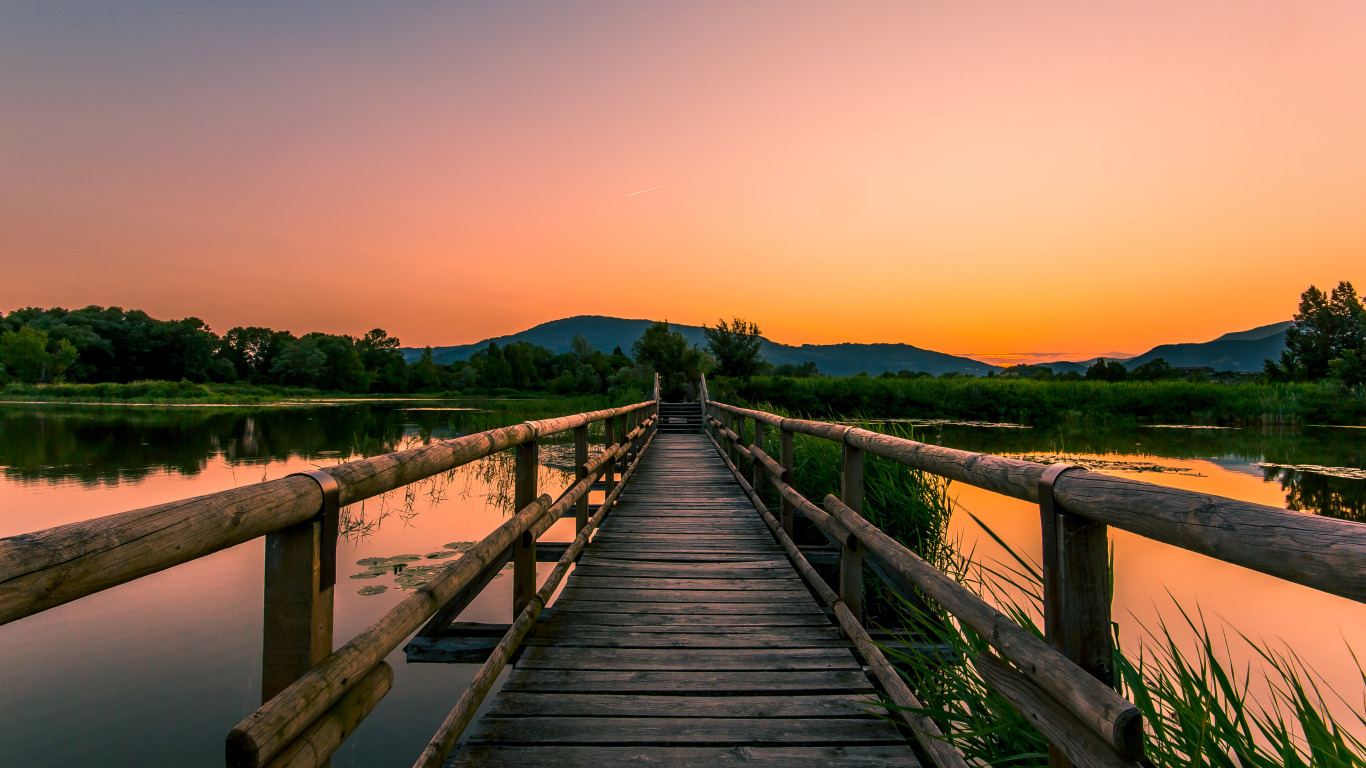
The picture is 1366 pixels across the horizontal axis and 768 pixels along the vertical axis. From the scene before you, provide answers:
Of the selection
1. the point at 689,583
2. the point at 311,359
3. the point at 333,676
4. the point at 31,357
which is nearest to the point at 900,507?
the point at 689,583

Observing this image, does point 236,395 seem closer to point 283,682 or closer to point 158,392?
point 158,392

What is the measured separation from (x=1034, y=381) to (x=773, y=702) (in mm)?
32673

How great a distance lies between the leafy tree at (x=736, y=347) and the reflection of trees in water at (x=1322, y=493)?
89.1ft

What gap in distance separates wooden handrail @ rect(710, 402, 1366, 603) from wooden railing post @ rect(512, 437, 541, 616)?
222cm

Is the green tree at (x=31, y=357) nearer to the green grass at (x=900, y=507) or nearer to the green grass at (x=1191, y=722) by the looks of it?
the green grass at (x=900, y=507)

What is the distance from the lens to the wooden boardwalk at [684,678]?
2.09 meters

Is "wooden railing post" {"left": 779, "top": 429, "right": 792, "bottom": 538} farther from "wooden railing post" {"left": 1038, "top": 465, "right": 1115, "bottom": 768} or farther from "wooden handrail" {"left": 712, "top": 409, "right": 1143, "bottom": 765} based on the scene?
"wooden railing post" {"left": 1038, "top": 465, "right": 1115, "bottom": 768}

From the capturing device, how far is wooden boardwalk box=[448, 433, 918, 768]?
6.84 ft

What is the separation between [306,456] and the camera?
47.4 feet

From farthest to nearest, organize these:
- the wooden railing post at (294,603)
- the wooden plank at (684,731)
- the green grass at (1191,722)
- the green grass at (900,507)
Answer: the green grass at (900,507) → the wooden plank at (684,731) → the green grass at (1191,722) → the wooden railing post at (294,603)

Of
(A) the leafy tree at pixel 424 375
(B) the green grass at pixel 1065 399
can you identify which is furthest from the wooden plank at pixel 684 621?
(A) the leafy tree at pixel 424 375

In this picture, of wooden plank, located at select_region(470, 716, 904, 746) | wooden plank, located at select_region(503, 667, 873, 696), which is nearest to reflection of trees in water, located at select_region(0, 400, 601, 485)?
wooden plank, located at select_region(503, 667, 873, 696)

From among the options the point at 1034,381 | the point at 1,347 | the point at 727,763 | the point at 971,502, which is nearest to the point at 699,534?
the point at 727,763

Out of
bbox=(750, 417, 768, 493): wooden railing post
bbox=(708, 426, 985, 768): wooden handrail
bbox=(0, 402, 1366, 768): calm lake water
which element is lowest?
bbox=(0, 402, 1366, 768): calm lake water
